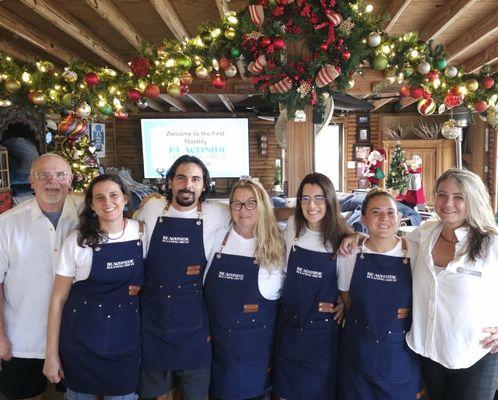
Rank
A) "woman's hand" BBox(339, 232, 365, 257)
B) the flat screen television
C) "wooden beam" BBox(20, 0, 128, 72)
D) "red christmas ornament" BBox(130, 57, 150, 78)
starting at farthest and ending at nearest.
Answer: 1. the flat screen television
2. "red christmas ornament" BBox(130, 57, 150, 78)
3. "wooden beam" BBox(20, 0, 128, 72)
4. "woman's hand" BBox(339, 232, 365, 257)

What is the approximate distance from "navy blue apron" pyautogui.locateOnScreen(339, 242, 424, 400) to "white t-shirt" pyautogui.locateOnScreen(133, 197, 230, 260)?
73 centimetres

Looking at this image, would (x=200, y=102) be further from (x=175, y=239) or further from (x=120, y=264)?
(x=120, y=264)

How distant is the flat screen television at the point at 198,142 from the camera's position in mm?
9211

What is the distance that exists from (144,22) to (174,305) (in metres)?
2.95

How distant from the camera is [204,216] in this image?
6.74 feet

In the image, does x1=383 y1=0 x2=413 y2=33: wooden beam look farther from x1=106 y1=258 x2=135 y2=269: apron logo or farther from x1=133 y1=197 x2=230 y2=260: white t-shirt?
x1=106 y1=258 x2=135 y2=269: apron logo

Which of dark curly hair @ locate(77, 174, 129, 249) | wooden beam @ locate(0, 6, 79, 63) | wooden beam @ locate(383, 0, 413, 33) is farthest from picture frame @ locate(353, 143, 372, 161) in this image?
dark curly hair @ locate(77, 174, 129, 249)

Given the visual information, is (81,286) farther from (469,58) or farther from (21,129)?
(469,58)

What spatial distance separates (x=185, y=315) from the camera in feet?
6.31

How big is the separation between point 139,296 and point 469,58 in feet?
17.5

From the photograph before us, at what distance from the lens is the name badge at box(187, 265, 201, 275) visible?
1.96 m

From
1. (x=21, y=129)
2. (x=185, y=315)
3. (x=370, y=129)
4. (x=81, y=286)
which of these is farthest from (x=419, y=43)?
(x=370, y=129)

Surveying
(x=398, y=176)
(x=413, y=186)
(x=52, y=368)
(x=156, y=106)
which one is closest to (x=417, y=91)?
(x=52, y=368)

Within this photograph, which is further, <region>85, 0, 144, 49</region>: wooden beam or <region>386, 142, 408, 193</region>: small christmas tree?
<region>386, 142, 408, 193</region>: small christmas tree
